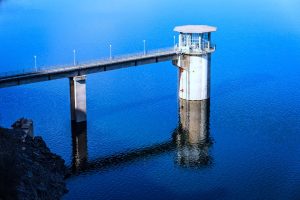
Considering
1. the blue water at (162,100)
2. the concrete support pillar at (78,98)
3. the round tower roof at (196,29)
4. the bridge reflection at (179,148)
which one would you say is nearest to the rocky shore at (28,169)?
the blue water at (162,100)

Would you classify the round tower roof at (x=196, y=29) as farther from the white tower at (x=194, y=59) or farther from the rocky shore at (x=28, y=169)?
A: the rocky shore at (x=28, y=169)

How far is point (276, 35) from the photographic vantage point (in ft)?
398

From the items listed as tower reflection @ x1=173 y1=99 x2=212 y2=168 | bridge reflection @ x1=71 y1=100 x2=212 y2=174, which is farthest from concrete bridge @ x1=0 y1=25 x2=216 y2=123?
bridge reflection @ x1=71 y1=100 x2=212 y2=174

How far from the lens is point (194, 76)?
84.8 meters

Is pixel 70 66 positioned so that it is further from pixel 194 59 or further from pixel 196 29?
pixel 196 29

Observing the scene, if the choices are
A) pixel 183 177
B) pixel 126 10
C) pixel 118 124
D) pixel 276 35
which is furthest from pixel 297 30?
pixel 183 177

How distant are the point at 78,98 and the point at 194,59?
18423 mm

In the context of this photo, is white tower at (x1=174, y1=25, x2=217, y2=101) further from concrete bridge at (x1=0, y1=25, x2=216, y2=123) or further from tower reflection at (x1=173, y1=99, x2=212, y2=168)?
tower reflection at (x1=173, y1=99, x2=212, y2=168)

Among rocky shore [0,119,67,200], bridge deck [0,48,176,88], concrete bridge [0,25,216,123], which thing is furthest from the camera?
concrete bridge [0,25,216,123]

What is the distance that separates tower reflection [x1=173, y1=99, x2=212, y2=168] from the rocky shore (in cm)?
1482

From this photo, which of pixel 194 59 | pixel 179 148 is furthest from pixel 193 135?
pixel 194 59

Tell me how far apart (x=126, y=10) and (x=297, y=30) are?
44.1 m

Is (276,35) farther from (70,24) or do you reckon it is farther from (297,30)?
(70,24)

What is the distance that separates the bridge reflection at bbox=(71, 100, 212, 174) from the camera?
66.9 meters
